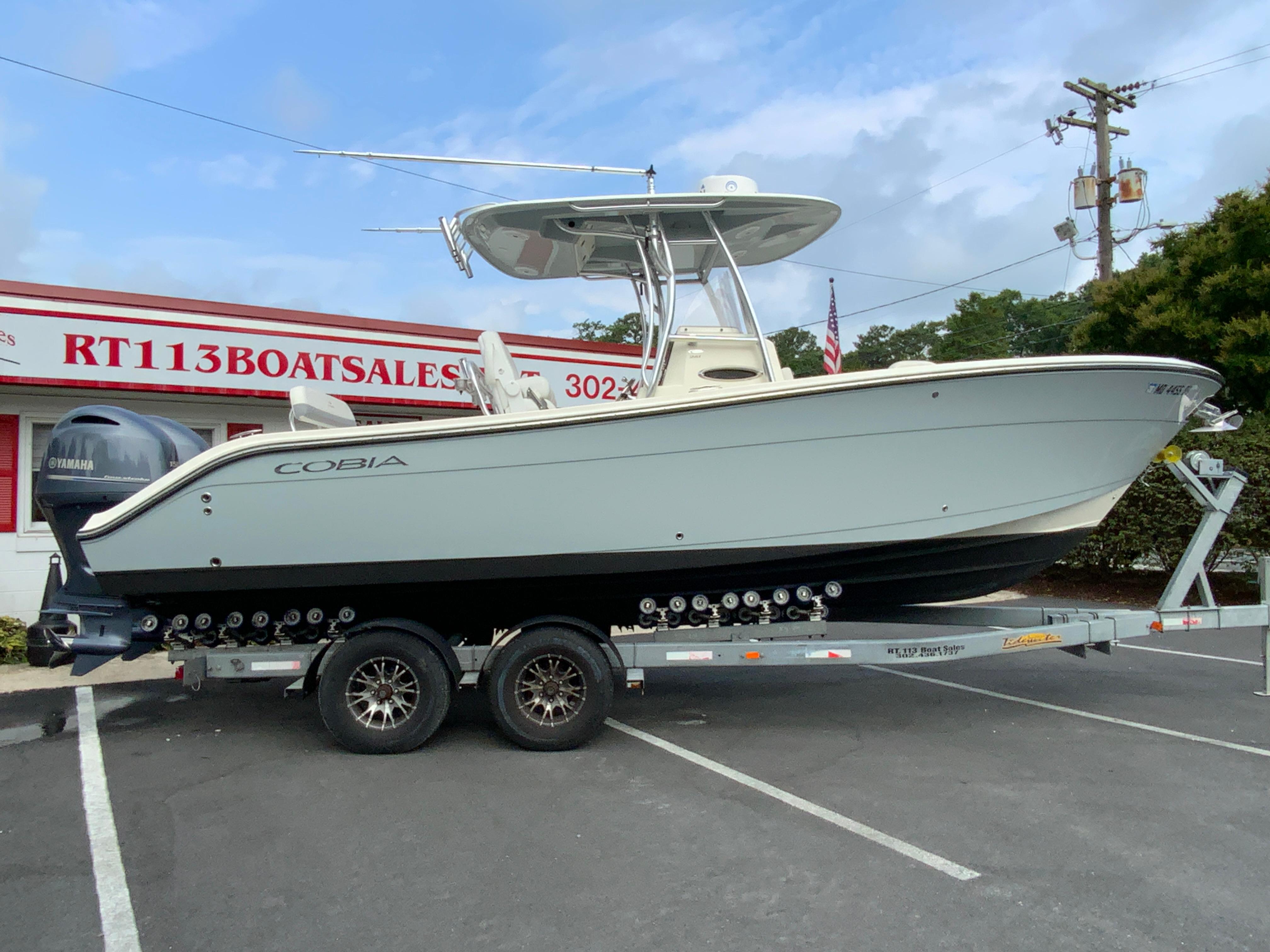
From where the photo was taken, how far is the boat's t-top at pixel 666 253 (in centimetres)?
556

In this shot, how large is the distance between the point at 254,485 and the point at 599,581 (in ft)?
6.50

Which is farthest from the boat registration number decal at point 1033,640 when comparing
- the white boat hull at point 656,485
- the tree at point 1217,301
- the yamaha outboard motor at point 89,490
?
the tree at point 1217,301

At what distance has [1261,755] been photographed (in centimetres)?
482

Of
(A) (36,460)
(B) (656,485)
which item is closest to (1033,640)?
(B) (656,485)

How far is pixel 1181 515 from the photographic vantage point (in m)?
10.6

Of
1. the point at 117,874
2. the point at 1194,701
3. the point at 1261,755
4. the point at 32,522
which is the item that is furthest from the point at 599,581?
the point at 32,522

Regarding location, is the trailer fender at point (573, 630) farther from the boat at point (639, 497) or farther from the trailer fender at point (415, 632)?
the trailer fender at point (415, 632)

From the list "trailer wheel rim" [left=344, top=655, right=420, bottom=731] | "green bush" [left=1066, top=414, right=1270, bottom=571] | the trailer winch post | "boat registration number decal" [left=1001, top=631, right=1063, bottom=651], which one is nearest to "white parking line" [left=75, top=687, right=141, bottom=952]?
"trailer wheel rim" [left=344, top=655, right=420, bottom=731]

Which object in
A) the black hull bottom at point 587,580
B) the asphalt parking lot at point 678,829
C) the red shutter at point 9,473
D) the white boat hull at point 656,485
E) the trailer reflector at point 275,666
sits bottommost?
the asphalt parking lot at point 678,829

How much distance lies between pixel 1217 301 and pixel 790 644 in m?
11.5

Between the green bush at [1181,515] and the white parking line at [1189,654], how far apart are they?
208 centimetres

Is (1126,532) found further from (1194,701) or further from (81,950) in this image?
(81,950)

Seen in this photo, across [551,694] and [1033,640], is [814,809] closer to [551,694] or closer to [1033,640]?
[551,694]

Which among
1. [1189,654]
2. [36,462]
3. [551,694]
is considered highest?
[36,462]
